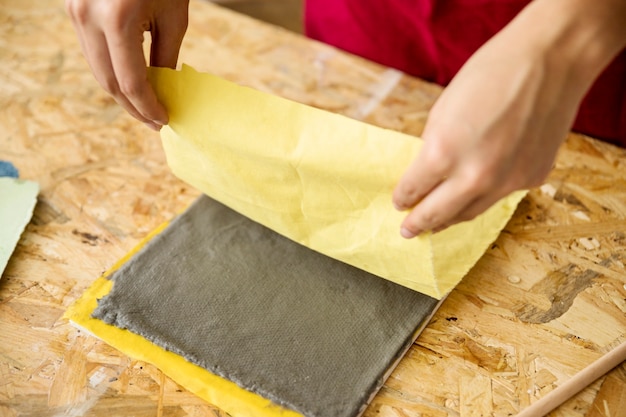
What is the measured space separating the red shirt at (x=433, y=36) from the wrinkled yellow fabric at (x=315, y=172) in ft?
1.02

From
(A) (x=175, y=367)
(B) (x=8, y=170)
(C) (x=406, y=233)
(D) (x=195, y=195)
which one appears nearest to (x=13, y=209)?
(B) (x=8, y=170)

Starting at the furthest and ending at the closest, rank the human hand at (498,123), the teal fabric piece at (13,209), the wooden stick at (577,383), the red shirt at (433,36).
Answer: the red shirt at (433,36) → the teal fabric piece at (13,209) → the wooden stick at (577,383) → the human hand at (498,123)

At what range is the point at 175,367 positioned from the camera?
59 centimetres

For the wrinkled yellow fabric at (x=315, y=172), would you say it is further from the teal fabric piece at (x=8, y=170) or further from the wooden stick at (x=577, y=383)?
the teal fabric piece at (x=8, y=170)

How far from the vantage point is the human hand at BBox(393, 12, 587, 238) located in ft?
1.40

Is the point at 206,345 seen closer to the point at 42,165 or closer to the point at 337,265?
the point at 337,265

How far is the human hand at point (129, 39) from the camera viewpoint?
555 millimetres

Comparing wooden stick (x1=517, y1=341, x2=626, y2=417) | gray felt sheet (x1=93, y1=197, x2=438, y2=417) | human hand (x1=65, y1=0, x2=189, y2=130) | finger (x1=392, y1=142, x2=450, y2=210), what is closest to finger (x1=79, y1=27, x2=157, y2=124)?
human hand (x1=65, y1=0, x2=189, y2=130)

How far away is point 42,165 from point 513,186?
653mm

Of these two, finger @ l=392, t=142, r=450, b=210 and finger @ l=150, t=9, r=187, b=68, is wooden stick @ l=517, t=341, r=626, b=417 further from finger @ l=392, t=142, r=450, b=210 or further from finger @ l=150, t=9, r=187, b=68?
finger @ l=150, t=9, r=187, b=68

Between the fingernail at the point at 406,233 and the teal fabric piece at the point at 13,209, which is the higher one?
the fingernail at the point at 406,233

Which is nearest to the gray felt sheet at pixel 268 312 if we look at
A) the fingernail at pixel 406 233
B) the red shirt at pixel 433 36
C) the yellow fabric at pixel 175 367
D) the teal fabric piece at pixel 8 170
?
the yellow fabric at pixel 175 367

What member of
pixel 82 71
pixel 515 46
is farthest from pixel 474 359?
pixel 82 71

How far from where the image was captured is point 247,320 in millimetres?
621
